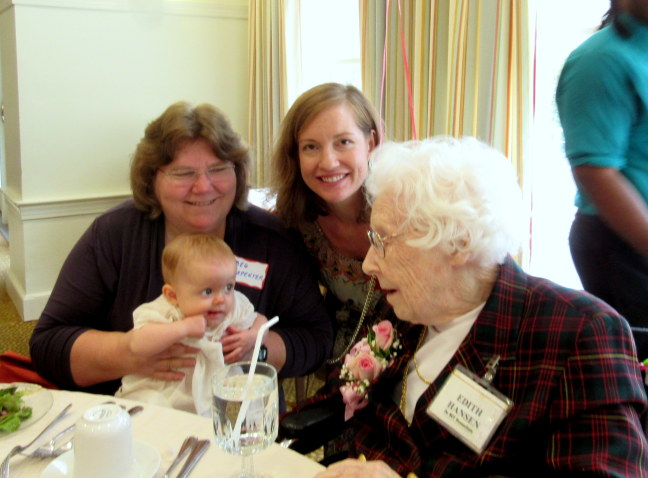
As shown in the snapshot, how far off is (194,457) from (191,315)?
66cm

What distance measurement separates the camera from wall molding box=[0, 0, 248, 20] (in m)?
4.50

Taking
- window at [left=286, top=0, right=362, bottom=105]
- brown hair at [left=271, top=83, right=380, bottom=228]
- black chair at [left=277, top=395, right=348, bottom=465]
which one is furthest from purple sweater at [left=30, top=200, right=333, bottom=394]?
window at [left=286, top=0, right=362, bottom=105]

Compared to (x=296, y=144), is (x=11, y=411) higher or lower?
lower

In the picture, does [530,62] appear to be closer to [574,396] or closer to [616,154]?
[616,154]

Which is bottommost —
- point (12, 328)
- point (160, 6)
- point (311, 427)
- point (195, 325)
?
point (12, 328)

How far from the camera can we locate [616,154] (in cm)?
161

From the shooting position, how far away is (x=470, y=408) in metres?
1.22

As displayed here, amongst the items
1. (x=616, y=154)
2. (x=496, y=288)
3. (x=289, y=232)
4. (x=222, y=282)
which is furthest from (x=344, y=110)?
(x=496, y=288)

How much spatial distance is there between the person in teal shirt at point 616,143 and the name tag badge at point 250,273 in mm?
1055

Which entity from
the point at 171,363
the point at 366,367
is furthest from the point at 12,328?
the point at 366,367

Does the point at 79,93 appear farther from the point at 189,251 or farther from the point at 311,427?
the point at 311,427

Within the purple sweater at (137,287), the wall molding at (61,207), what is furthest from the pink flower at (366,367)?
the wall molding at (61,207)

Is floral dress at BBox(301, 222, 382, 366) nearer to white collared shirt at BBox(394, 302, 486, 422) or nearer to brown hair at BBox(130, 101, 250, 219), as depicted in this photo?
brown hair at BBox(130, 101, 250, 219)

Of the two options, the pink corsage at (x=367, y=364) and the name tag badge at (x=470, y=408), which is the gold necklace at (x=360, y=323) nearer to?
the pink corsage at (x=367, y=364)
